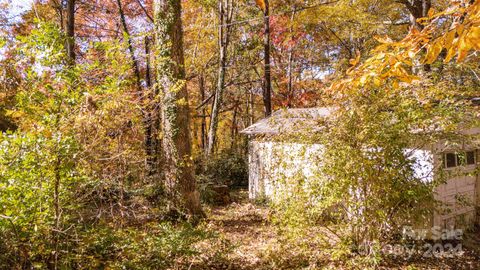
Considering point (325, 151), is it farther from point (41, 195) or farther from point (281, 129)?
point (41, 195)

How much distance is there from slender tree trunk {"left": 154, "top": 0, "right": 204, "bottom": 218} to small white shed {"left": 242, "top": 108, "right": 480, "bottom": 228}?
190 centimetres

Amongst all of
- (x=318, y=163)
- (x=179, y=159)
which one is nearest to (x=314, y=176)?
(x=318, y=163)

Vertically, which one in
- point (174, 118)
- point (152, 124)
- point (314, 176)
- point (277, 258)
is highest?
point (174, 118)

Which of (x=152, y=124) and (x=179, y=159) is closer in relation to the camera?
(x=152, y=124)

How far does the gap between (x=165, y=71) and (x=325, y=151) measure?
13.1ft

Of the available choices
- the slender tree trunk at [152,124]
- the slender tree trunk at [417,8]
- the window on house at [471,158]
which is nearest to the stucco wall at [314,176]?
the window on house at [471,158]

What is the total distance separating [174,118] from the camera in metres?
7.23

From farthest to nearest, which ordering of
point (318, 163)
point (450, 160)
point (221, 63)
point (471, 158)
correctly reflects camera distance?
point (221, 63), point (471, 158), point (450, 160), point (318, 163)

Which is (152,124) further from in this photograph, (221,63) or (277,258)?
(221,63)

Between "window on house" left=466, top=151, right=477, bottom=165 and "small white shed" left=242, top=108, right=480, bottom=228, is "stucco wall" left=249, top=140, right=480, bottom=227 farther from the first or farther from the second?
"window on house" left=466, top=151, right=477, bottom=165

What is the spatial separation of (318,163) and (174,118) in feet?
11.5

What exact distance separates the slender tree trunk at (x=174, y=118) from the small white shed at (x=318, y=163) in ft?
6.24

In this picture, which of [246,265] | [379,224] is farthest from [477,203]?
[246,265]

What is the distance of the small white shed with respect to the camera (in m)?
5.72
